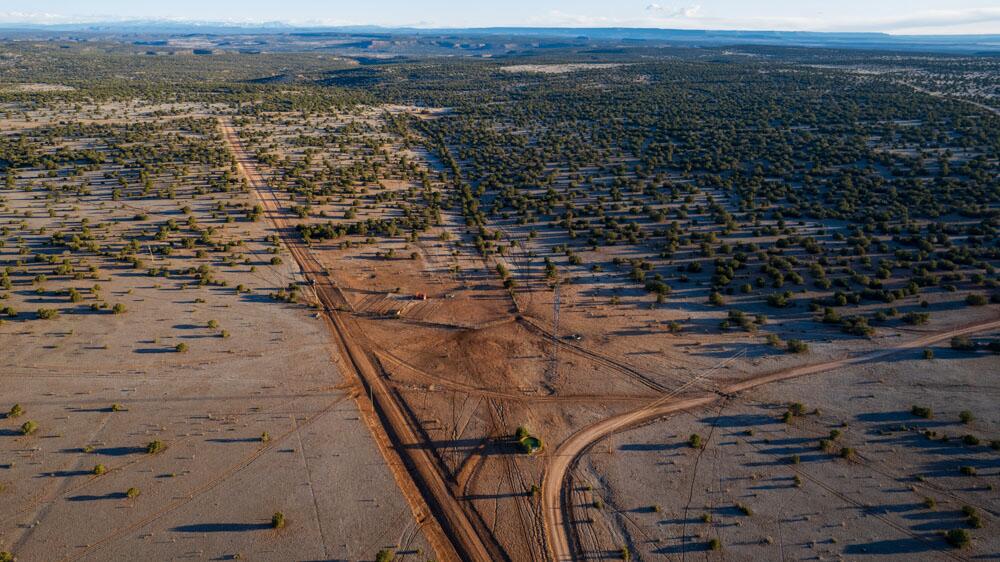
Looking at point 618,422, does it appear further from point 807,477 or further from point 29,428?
point 29,428

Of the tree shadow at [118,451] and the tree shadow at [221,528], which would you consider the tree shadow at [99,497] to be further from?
the tree shadow at [221,528]

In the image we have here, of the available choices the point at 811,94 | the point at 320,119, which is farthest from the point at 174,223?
the point at 811,94

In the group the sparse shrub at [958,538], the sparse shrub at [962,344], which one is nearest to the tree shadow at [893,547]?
the sparse shrub at [958,538]

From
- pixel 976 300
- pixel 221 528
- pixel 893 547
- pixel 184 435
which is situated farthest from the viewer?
pixel 976 300

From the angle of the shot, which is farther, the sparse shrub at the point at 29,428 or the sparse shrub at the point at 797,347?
the sparse shrub at the point at 797,347

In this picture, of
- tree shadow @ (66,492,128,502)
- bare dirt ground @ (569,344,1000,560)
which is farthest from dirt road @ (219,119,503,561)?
tree shadow @ (66,492,128,502)

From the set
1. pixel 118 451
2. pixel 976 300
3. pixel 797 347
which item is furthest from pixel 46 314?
pixel 976 300
